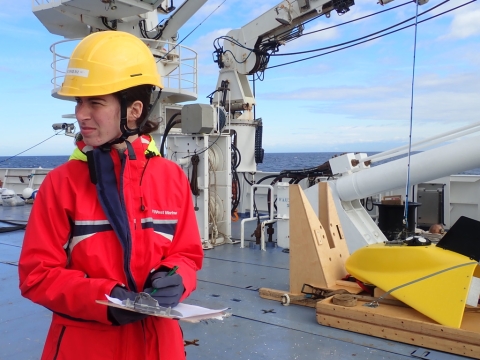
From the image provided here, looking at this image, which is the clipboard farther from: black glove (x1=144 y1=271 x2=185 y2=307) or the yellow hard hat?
the yellow hard hat

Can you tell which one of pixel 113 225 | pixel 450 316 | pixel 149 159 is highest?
pixel 149 159

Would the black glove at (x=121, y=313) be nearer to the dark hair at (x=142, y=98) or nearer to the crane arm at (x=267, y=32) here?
the dark hair at (x=142, y=98)

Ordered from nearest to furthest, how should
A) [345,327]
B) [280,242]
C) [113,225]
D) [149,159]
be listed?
[113,225], [149,159], [345,327], [280,242]

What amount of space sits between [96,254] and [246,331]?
2.48 m

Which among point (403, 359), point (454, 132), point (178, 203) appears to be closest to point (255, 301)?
point (403, 359)

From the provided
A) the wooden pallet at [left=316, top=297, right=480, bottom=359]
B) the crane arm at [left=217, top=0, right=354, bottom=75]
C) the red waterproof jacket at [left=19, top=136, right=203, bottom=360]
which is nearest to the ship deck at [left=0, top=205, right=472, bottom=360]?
the wooden pallet at [left=316, top=297, right=480, bottom=359]

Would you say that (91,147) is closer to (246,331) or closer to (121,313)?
(121,313)

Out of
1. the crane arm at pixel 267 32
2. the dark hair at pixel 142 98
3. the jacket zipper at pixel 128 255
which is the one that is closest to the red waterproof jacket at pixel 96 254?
the jacket zipper at pixel 128 255

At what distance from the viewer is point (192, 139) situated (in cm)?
727

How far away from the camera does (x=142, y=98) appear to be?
5.67ft

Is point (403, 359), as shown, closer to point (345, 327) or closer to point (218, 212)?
point (345, 327)

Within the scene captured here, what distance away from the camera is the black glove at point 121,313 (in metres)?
1.46

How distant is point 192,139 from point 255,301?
11.0ft

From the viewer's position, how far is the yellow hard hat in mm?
1592
